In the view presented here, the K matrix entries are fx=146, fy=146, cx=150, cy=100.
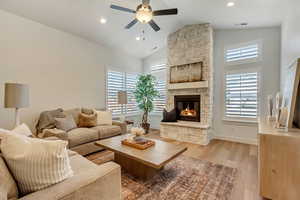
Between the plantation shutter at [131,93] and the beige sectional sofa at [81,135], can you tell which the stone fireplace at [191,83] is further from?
the beige sectional sofa at [81,135]

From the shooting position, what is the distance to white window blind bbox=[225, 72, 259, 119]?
3.99 meters

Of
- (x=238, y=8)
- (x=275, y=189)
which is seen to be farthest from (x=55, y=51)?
(x=275, y=189)

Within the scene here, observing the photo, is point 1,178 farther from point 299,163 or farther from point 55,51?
point 55,51

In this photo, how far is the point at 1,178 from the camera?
85cm

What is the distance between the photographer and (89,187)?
1.01 m

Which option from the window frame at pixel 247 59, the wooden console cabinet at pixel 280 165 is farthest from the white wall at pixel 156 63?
the wooden console cabinet at pixel 280 165

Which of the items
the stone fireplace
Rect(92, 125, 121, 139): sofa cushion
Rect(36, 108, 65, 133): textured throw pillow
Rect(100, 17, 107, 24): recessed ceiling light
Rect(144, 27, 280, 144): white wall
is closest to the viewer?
Rect(36, 108, 65, 133): textured throw pillow

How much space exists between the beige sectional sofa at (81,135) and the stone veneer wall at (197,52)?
2391 mm

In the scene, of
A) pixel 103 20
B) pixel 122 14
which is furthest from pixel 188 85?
pixel 103 20

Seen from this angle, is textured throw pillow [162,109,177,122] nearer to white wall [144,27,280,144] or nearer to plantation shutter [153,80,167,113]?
Answer: plantation shutter [153,80,167,113]

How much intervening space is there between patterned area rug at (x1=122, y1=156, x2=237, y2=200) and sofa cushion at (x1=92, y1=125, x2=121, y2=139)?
129 cm

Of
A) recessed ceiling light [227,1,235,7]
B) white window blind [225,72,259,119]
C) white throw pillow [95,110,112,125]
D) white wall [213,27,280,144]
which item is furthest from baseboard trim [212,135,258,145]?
recessed ceiling light [227,1,235,7]

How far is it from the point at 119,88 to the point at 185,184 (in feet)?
13.0

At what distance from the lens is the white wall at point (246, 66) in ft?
12.4
